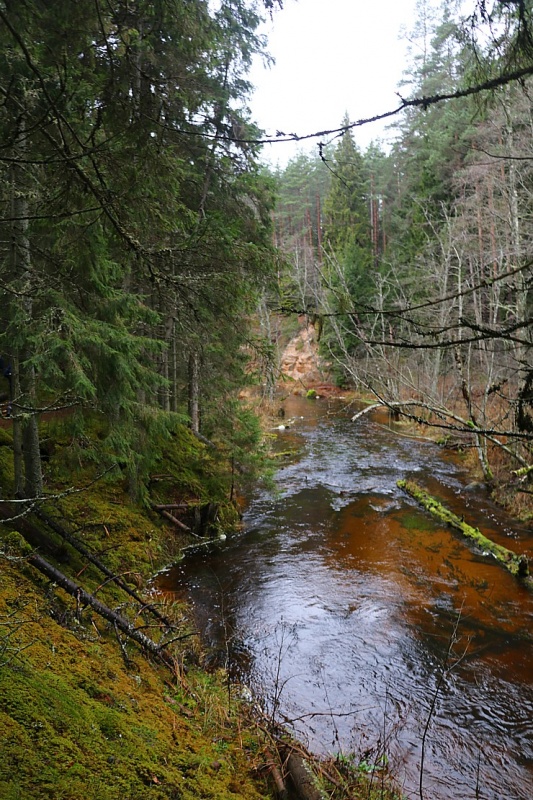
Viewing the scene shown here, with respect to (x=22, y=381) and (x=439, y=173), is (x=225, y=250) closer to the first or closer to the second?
(x=22, y=381)

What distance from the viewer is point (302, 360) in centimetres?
3988

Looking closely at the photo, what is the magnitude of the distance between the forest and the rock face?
22.0 m

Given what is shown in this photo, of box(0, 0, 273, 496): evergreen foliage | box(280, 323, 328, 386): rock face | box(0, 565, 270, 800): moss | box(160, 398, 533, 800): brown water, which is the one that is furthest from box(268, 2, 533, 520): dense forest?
box(280, 323, 328, 386): rock face

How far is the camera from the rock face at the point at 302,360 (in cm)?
3659

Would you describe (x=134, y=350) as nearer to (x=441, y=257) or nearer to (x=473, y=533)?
(x=473, y=533)

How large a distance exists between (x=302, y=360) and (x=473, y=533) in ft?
101

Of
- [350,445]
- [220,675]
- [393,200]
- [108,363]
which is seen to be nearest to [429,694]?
[220,675]

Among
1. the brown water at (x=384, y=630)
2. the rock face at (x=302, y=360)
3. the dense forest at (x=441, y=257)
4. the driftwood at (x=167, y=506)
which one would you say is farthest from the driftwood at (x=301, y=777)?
the rock face at (x=302, y=360)

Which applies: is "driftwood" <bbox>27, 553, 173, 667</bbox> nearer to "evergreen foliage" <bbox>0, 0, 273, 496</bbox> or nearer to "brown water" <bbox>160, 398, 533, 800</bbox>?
"brown water" <bbox>160, 398, 533, 800</bbox>

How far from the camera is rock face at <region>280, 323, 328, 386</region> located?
36594mm

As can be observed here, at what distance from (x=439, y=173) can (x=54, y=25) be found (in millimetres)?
25013

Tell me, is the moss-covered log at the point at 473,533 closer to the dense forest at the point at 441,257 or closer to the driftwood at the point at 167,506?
the dense forest at the point at 441,257

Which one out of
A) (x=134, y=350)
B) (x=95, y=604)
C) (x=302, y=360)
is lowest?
(x=302, y=360)

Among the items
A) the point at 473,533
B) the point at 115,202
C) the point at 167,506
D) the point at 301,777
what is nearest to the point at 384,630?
the point at 301,777
